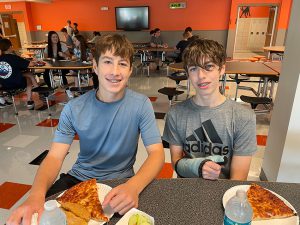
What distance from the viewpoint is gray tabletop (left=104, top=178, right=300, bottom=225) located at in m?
0.79

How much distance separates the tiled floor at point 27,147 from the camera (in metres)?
2.15

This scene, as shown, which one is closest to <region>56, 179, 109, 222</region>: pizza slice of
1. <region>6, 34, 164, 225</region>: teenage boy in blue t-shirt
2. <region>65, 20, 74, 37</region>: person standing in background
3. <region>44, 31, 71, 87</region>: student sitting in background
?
<region>6, 34, 164, 225</region>: teenage boy in blue t-shirt

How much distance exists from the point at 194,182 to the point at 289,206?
333 millimetres

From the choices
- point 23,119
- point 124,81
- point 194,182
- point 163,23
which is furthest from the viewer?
point 163,23

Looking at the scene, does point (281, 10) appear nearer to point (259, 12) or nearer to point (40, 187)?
point (259, 12)

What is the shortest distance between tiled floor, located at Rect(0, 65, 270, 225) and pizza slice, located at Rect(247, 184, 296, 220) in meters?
1.37

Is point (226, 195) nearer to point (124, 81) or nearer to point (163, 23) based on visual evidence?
point (124, 81)

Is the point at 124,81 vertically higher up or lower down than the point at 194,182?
higher up

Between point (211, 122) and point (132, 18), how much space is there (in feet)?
31.3

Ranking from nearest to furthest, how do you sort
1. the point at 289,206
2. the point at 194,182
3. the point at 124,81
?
the point at 289,206 < the point at 194,182 < the point at 124,81

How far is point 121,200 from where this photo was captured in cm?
81

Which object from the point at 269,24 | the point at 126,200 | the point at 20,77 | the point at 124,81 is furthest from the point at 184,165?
the point at 269,24

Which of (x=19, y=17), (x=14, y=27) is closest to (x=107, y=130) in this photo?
(x=19, y=17)

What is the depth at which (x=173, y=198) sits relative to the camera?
878 mm
